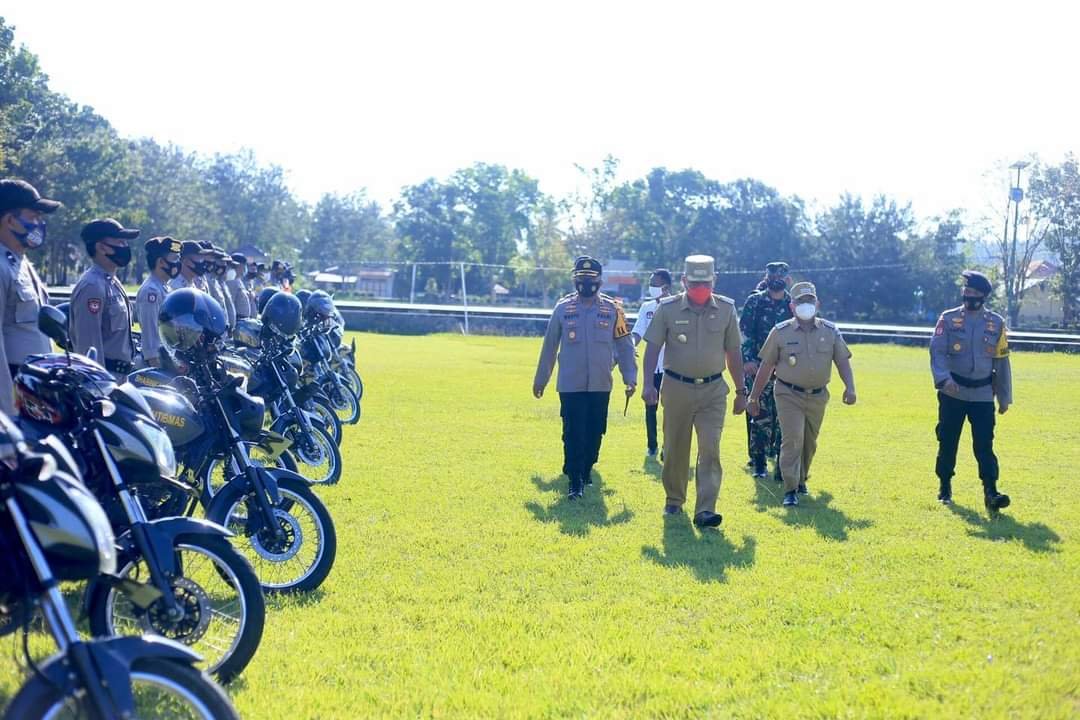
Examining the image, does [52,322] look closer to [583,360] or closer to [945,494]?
[583,360]

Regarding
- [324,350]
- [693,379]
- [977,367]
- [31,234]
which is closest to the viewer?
[31,234]

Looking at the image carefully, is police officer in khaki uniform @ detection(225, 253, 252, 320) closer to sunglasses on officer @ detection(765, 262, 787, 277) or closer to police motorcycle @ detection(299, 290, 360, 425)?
police motorcycle @ detection(299, 290, 360, 425)

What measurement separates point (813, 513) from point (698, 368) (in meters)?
1.62

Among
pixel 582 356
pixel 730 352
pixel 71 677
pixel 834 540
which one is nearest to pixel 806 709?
pixel 71 677

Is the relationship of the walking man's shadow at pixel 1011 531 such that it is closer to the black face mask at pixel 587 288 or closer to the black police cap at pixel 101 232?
the black face mask at pixel 587 288

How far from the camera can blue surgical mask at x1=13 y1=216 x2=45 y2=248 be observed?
5465mm

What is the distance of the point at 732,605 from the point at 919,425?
9.96 meters

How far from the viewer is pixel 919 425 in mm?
14250

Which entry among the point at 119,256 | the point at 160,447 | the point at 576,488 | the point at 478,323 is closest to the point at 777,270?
the point at 576,488

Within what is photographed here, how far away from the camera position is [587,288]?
342 inches

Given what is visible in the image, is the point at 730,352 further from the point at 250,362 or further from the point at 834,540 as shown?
the point at 250,362

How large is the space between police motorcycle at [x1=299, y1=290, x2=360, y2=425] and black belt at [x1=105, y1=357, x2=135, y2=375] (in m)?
3.25

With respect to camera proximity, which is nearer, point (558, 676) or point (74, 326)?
point (558, 676)

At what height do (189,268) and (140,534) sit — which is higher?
(189,268)
